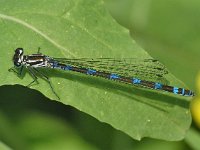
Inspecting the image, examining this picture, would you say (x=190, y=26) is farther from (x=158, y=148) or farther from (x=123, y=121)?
(x=123, y=121)

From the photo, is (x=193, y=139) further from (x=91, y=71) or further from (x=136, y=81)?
(x=91, y=71)

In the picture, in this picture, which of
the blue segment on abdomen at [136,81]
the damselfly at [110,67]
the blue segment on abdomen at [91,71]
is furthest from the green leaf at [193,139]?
the blue segment on abdomen at [91,71]

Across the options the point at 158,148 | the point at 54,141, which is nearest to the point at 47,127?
the point at 54,141

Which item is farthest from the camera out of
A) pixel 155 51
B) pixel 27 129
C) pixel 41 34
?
pixel 155 51

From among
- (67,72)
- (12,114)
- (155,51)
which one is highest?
(67,72)

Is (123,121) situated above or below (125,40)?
below

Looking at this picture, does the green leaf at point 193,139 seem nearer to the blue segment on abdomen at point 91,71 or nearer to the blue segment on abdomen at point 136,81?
the blue segment on abdomen at point 136,81

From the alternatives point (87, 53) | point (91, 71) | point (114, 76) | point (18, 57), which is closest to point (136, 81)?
point (114, 76)
